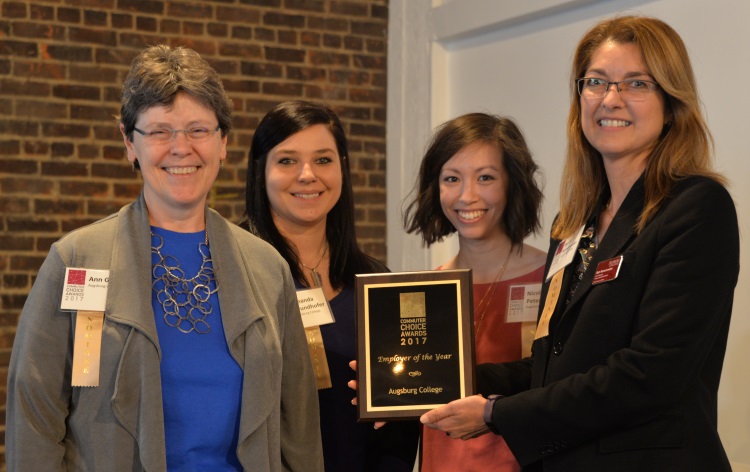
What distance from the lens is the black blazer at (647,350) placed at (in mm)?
2094

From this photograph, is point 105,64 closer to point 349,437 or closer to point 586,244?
point 349,437

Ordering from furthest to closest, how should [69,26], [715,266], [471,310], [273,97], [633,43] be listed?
[273,97]
[69,26]
[471,310]
[633,43]
[715,266]

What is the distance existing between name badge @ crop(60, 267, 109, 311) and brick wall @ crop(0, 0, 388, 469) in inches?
116

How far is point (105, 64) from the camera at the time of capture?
5070mm

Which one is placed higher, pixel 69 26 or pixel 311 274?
pixel 69 26

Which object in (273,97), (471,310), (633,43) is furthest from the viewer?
(273,97)

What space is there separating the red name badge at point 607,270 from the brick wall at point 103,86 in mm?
3402

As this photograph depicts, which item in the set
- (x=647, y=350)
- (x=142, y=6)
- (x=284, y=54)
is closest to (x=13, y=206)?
(x=142, y=6)

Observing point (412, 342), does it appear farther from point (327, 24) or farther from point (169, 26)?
point (327, 24)

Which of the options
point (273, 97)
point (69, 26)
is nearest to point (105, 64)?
point (69, 26)

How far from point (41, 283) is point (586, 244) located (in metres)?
1.35

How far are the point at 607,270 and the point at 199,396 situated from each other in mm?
1011

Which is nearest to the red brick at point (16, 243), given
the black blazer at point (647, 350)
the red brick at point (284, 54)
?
the red brick at point (284, 54)

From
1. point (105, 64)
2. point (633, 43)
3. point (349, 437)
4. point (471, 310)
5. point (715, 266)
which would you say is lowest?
point (349, 437)
